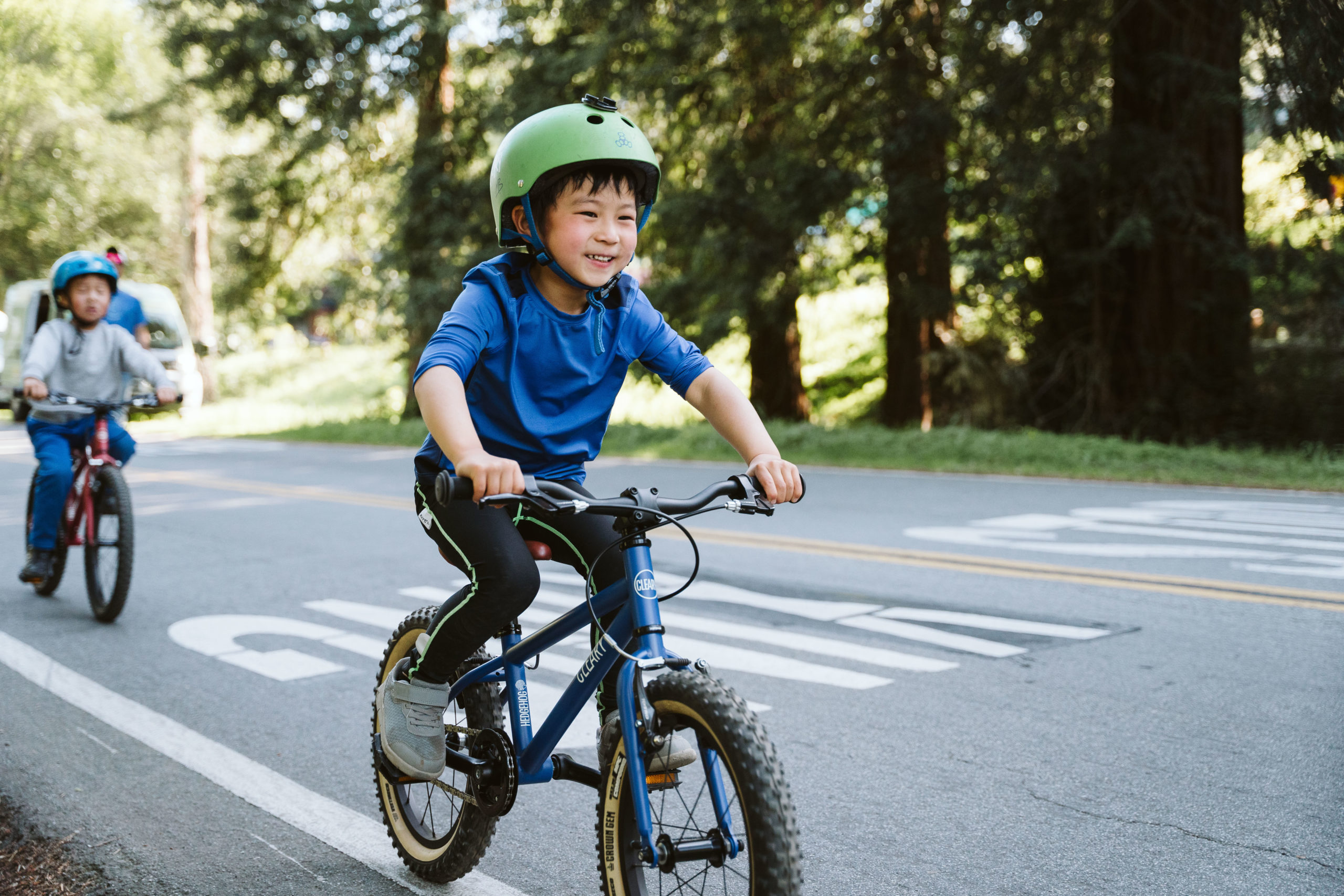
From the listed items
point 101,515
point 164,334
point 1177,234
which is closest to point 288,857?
point 101,515

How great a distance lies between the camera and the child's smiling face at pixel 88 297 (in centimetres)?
749

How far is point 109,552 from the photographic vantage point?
7.50 metres

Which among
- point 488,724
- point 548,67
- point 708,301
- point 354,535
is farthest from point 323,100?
point 488,724

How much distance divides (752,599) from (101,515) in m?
3.94

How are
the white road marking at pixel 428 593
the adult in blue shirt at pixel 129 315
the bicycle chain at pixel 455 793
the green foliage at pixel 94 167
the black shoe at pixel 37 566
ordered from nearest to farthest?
the bicycle chain at pixel 455 793 < the white road marking at pixel 428 593 < the black shoe at pixel 37 566 < the adult in blue shirt at pixel 129 315 < the green foliage at pixel 94 167

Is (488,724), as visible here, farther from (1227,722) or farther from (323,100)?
(323,100)

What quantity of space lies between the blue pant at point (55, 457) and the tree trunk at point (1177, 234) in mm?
12425

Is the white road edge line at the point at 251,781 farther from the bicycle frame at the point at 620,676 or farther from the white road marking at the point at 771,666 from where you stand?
the white road marking at the point at 771,666

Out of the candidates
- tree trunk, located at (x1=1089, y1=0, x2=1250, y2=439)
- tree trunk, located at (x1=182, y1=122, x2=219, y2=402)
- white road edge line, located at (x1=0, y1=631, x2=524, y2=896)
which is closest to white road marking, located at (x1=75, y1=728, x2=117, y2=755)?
white road edge line, located at (x1=0, y1=631, x2=524, y2=896)

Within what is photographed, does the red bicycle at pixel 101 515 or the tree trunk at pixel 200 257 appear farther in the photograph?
the tree trunk at pixel 200 257

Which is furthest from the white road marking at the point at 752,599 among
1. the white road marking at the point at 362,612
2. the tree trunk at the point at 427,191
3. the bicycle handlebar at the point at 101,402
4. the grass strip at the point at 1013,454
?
the tree trunk at the point at 427,191

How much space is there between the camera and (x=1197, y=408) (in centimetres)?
1638

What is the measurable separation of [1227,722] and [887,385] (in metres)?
15.8

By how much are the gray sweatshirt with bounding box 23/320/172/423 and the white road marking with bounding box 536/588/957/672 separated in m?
3.03
